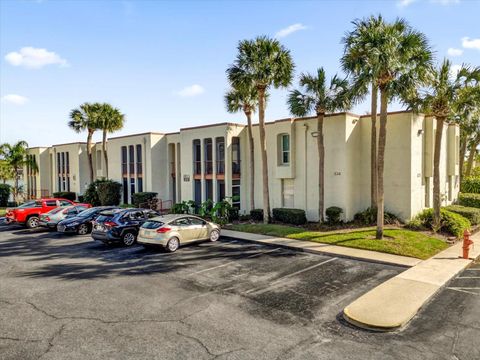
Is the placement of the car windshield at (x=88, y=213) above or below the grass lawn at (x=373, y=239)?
above

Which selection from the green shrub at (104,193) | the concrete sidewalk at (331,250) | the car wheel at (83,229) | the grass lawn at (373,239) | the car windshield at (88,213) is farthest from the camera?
the green shrub at (104,193)

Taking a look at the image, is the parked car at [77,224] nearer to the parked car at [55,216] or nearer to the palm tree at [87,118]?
the parked car at [55,216]

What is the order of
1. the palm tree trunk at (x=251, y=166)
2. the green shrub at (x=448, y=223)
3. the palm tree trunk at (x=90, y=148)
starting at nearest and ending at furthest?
the green shrub at (x=448, y=223) < the palm tree trunk at (x=251, y=166) < the palm tree trunk at (x=90, y=148)

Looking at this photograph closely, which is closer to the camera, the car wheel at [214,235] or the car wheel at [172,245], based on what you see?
the car wheel at [172,245]

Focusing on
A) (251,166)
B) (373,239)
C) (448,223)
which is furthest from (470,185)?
(251,166)

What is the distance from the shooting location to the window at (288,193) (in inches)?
901

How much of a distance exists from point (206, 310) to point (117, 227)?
28.9 ft

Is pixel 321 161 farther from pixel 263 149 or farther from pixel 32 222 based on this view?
pixel 32 222

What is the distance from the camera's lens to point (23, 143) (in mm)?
37688

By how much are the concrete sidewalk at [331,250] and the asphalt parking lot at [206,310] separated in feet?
1.93

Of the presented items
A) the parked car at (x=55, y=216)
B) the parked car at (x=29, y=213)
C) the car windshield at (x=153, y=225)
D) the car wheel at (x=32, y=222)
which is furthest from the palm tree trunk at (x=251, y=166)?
the car wheel at (x=32, y=222)

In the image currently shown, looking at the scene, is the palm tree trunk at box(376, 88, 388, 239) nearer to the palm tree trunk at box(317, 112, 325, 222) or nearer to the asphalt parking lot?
the asphalt parking lot

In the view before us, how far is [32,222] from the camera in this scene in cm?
2253

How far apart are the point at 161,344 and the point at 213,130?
62.7ft
